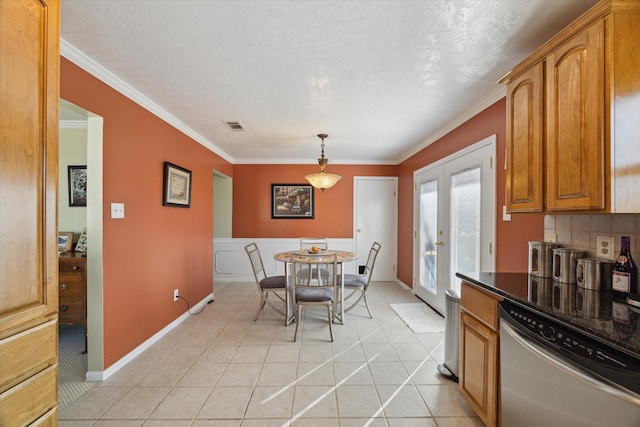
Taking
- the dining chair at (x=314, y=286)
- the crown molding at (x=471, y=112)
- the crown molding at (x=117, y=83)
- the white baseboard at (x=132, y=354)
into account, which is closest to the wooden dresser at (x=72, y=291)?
the white baseboard at (x=132, y=354)

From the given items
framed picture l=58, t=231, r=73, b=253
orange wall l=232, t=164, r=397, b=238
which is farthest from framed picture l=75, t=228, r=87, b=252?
orange wall l=232, t=164, r=397, b=238

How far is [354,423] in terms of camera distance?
1.68 m

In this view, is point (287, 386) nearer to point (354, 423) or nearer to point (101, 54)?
point (354, 423)

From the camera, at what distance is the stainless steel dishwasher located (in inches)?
33.8

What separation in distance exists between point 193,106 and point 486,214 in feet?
9.91

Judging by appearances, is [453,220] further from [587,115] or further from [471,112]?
[587,115]

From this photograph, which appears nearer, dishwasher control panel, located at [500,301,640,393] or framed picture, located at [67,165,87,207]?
dishwasher control panel, located at [500,301,640,393]

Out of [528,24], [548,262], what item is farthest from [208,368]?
[528,24]

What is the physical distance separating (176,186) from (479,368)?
322 cm

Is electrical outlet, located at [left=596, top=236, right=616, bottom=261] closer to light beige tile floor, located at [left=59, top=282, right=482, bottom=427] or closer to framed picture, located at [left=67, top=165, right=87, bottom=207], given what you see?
light beige tile floor, located at [left=59, top=282, right=482, bottom=427]

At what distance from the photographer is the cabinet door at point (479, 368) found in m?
1.46

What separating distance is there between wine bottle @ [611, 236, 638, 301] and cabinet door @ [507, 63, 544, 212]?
1.26 feet

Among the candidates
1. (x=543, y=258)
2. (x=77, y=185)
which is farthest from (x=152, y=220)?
(x=543, y=258)

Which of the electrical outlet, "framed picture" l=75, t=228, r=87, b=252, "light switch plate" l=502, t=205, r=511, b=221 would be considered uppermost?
"light switch plate" l=502, t=205, r=511, b=221
